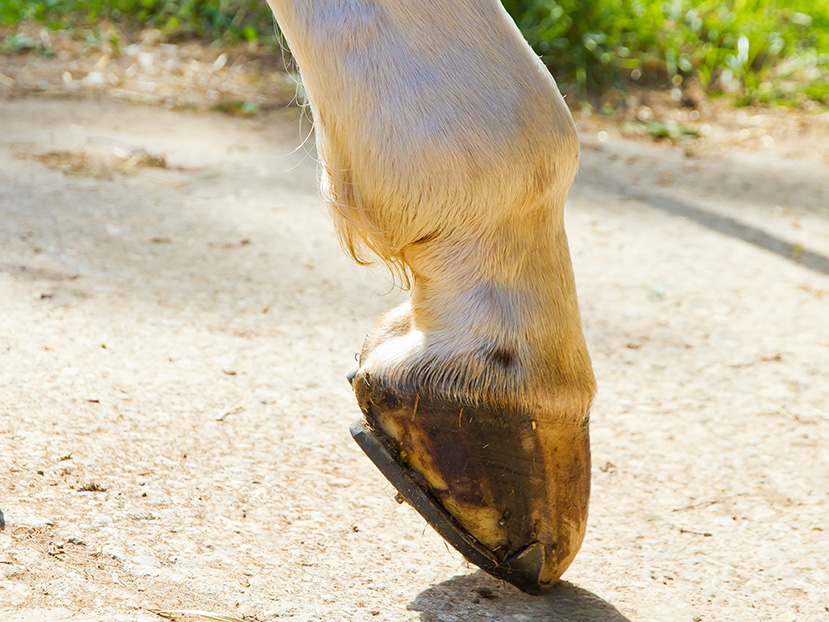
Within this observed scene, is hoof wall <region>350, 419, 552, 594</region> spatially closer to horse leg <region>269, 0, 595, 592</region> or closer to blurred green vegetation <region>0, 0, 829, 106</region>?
horse leg <region>269, 0, 595, 592</region>

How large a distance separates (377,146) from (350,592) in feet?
1.80

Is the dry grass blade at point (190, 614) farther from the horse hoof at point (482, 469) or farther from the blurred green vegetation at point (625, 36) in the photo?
the blurred green vegetation at point (625, 36)

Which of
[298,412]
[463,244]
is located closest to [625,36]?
[298,412]

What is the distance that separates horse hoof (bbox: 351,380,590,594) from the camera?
0.98 m

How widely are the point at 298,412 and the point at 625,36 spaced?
3845 mm

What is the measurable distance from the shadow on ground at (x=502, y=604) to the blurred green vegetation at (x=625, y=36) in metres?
3.68

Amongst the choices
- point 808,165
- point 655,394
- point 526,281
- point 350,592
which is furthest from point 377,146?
point 808,165

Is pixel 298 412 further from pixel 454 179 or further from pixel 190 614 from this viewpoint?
pixel 454 179

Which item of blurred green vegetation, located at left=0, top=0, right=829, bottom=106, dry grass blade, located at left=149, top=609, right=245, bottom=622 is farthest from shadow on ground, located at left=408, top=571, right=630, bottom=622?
blurred green vegetation, located at left=0, top=0, right=829, bottom=106

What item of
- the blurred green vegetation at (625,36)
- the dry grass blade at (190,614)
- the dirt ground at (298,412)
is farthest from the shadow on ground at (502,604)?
the blurred green vegetation at (625,36)

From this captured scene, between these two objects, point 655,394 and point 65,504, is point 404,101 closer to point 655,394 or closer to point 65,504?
point 65,504

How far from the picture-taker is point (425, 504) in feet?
3.33

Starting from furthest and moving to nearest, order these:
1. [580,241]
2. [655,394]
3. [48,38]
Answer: [48,38] < [580,241] < [655,394]

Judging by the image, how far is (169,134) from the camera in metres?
3.42
